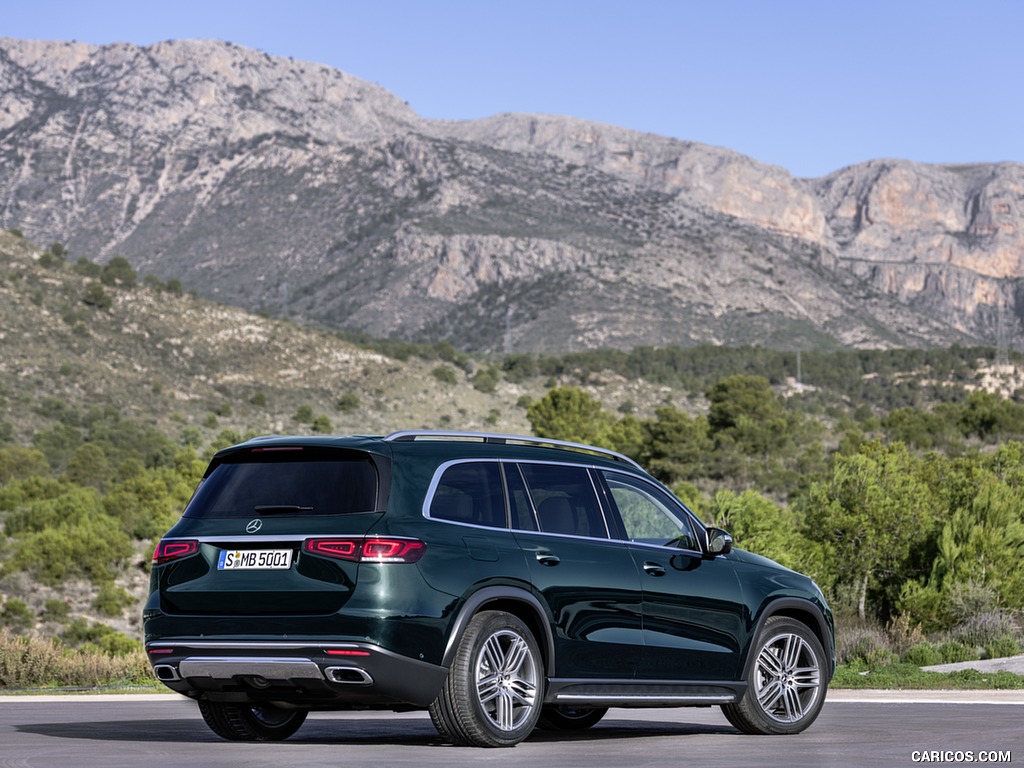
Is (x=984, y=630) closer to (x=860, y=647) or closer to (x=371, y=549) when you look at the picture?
(x=860, y=647)

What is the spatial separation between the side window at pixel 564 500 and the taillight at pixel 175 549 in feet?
6.83

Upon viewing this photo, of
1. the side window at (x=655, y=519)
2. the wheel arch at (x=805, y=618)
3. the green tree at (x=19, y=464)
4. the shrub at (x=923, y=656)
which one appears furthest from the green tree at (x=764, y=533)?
the green tree at (x=19, y=464)

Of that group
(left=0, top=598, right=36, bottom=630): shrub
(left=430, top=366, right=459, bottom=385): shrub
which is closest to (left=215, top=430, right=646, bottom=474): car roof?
(left=0, top=598, right=36, bottom=630): shrub

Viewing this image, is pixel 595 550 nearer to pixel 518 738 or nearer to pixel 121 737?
pixel 518 738

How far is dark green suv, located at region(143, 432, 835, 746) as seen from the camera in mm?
8414

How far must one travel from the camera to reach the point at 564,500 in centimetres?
963

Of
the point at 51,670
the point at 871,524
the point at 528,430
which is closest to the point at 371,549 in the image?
the point at 51,670

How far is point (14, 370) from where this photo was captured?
3031 inches

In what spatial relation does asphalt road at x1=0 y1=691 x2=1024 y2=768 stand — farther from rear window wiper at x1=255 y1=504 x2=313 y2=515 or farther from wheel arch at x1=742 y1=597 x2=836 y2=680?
rear window wiper at x1=255 y1=504 x2=313 y2=515

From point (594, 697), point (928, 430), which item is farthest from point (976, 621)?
point (928, 430)

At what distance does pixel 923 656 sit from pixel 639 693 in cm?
985

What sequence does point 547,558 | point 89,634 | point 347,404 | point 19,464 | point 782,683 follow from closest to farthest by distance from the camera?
point 547,558, point 782,683, point 89,634, point 19,464, point 347,404

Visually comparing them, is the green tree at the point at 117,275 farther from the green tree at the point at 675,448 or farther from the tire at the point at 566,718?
the tire at the point at 566,718

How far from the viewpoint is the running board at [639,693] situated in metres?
9.20
